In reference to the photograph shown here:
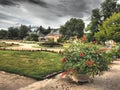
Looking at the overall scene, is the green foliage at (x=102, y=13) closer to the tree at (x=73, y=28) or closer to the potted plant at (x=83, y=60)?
the tree at (x=73, y=28)

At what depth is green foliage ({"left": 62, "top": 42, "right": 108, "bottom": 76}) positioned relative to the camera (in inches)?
343

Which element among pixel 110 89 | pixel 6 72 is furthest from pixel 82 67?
pixel 6 72

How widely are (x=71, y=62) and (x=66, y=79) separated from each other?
0.89 m

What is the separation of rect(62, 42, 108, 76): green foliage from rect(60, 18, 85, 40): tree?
7009 cm

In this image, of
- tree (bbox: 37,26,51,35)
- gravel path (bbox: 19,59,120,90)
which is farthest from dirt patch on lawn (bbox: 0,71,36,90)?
tree (bbox: 37,26,51,35)

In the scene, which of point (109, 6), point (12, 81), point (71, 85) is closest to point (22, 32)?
point (109, 6)

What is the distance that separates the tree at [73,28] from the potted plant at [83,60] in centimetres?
7009

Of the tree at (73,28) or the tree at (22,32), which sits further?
the tree at (22,32)

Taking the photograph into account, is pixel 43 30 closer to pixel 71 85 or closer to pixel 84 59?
pixel 84 59

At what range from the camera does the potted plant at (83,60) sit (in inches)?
343

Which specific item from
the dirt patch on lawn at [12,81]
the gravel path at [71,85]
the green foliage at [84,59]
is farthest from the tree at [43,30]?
the gravel path at [71,85]

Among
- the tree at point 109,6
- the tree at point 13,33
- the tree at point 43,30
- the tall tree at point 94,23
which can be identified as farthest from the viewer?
the tree at point 43,30

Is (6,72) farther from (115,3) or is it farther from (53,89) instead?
(115,3)

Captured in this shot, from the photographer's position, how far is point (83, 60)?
884 cm
